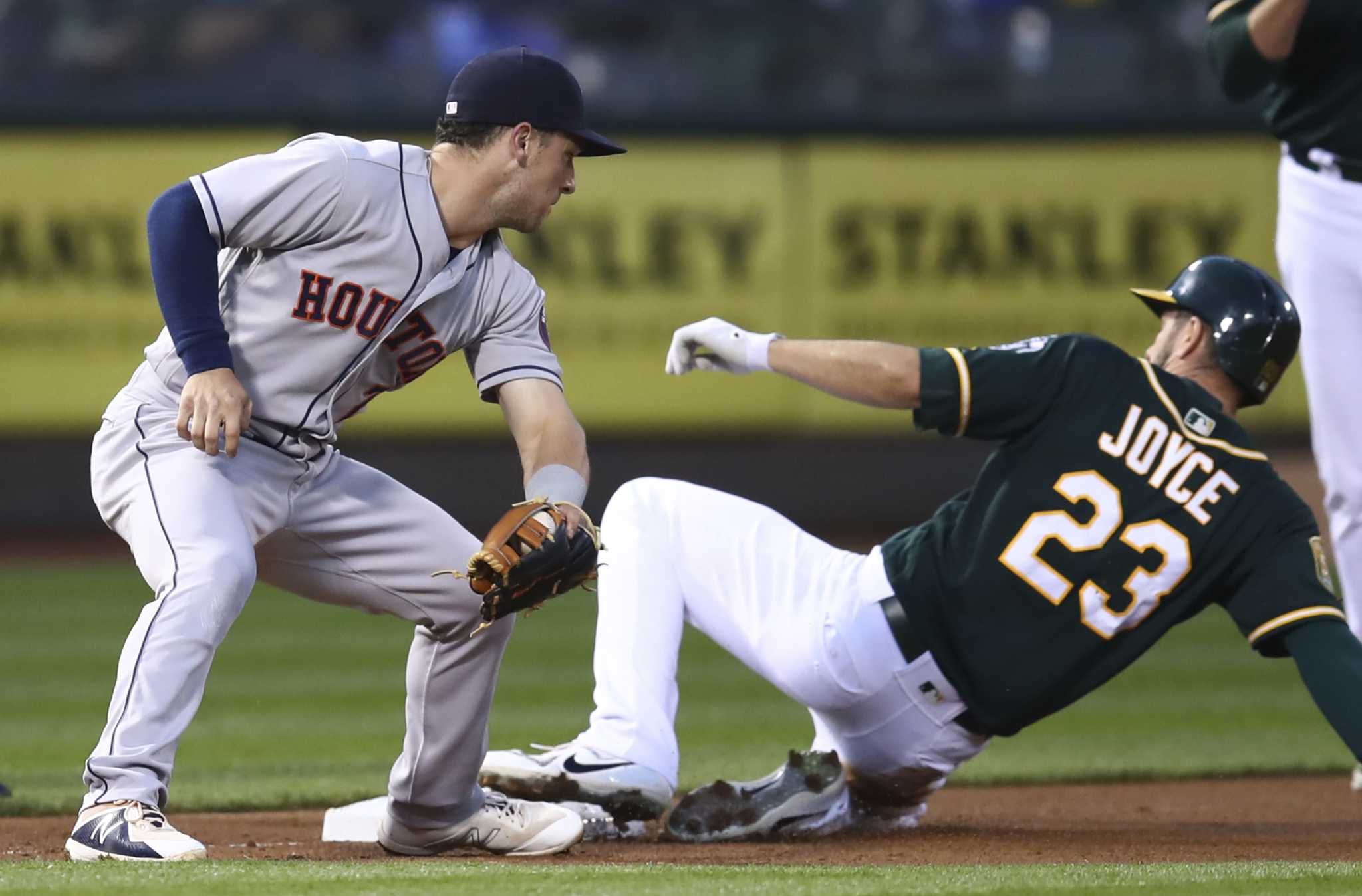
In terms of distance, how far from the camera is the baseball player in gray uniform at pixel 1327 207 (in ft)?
14.7

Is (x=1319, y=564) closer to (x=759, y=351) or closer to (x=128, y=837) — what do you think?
(x=759, y=351)

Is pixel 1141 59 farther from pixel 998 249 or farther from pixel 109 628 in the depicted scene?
pixel 109 628

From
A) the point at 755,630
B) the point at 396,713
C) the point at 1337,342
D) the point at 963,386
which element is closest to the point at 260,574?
the point at 755,630

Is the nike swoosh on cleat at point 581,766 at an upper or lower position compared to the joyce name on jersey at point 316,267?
lower

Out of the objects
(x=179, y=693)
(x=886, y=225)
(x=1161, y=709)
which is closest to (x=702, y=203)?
(x=886, y=225)

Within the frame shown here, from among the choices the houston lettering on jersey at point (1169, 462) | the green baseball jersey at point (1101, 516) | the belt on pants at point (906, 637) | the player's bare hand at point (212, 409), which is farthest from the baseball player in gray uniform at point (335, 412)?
the houston lettering on jersey at point (1169, 462)

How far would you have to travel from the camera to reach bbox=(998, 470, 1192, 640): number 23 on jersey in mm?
3523

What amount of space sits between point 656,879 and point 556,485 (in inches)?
33.1

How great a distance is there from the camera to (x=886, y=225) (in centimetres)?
1145

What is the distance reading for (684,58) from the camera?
11.5 m

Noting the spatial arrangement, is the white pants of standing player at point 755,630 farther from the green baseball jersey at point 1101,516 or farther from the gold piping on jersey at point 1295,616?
the gold piping on jersey at point 1295,616

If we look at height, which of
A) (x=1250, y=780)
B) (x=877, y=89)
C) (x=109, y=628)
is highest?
(x=877, y=89)

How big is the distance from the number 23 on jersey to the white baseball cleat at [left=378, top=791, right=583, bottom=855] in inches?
39.5

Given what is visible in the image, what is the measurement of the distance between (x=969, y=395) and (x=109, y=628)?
5248 mm
